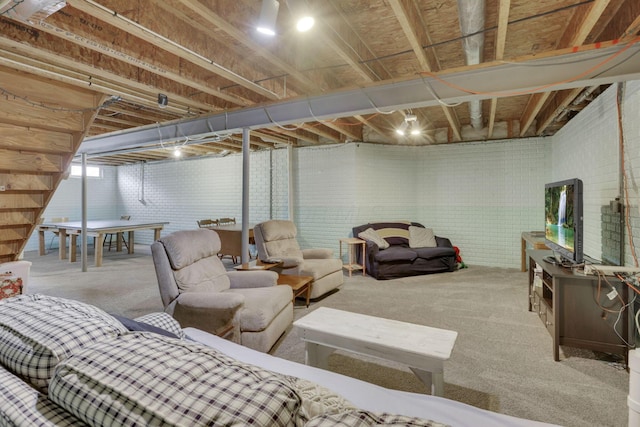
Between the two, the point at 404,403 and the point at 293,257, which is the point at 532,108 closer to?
the point at 293,257

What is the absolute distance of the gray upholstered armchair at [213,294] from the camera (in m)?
2.40

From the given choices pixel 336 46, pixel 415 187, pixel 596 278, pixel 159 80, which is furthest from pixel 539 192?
pixel 159 80

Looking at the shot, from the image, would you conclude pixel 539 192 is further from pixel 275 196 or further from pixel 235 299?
pixel 235 299

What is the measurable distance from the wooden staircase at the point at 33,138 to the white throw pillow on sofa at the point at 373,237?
4.09 metres

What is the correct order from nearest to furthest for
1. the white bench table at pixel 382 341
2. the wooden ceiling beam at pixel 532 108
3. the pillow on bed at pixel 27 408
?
the pillow on bed at pixel 27 408 < the white bench table at pixel 382 341 < the wooden ceiling beam at pixel 532 108

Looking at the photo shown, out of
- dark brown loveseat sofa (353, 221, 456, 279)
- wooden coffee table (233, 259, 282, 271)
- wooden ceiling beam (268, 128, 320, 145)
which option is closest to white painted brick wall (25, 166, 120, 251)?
wooden ceiling beam (268, 128, 320, 145)

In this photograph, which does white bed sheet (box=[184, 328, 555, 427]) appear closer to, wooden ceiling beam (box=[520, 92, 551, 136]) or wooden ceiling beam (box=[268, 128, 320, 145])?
wooden ceiling beam (box=[520, 92, 551, 136])

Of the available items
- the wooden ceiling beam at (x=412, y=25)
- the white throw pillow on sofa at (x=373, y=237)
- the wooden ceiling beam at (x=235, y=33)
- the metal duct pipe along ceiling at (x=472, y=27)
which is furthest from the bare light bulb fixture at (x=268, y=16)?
the white throw pillow on sofa at (x=373, y=237)

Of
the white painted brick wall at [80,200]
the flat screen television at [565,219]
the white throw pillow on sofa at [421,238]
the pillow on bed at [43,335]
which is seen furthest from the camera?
the white painted brick wall at [80,200]

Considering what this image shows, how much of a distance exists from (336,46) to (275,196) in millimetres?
4724

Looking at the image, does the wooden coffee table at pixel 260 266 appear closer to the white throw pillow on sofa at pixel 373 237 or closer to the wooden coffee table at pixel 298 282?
the wooden coffee table at pixel 298 282

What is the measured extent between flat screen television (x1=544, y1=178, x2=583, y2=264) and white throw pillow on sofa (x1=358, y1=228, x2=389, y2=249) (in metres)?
2.43

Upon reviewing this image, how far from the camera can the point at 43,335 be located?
900mm

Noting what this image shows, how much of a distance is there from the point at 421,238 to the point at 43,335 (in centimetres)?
552
